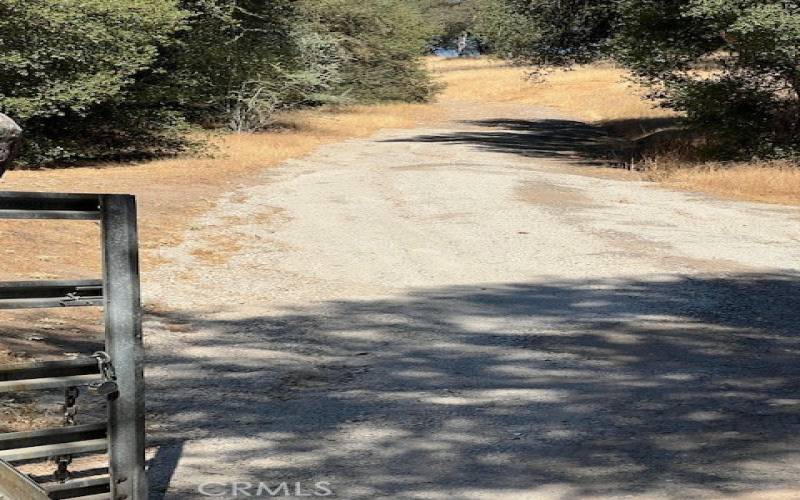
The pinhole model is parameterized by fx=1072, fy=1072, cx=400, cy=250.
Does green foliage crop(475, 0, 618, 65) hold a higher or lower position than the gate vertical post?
higher

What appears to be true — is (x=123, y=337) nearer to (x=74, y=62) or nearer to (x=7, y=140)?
(x=7, y=140)

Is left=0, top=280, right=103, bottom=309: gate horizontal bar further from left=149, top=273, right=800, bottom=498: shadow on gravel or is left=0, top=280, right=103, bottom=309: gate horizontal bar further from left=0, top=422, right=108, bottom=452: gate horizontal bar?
left=149, top=273, right=800, bottom=498: shadow on gravel

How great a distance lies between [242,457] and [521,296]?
201 inches

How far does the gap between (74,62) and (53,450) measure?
61.8ft

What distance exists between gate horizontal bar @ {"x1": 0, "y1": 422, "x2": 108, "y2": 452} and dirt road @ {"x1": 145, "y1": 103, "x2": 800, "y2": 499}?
0.76m

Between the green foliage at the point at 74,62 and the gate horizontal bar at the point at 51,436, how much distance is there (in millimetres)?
16887

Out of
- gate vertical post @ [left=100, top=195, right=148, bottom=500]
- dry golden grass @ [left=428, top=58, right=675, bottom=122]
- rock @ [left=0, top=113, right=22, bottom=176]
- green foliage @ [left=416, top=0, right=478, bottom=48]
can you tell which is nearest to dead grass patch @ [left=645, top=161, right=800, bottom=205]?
rock @ [left=0, top=113, right=22, bottom=176]

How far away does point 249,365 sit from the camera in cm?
723

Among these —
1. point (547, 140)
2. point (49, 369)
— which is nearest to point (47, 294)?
point (49, 369)

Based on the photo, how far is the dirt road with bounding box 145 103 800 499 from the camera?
16.6ft

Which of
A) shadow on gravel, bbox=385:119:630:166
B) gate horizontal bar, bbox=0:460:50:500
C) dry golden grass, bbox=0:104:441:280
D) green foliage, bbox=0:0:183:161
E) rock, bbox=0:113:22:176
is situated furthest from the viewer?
shadow on gravel, bbox=385:119:630:166

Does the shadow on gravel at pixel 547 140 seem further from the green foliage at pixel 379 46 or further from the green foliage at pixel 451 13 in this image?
the green foliage at pixel 451 13

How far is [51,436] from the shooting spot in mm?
3893

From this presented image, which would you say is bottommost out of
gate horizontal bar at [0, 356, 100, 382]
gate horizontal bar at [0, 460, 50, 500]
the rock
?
gate horizontal bar at [0, 460, 50, 500]
